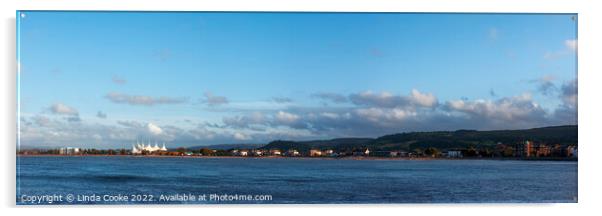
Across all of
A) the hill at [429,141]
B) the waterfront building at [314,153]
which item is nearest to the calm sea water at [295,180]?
the waterfront building at [314,153]

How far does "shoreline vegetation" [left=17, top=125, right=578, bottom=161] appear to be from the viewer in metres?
8.45

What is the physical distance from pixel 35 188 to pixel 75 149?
2.53 feet

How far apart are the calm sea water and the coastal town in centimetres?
8

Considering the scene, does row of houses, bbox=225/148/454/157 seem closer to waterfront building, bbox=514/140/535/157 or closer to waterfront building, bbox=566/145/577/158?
waterfront building, bbox=514/140/535/157

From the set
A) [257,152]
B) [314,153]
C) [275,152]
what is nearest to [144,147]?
[257,152]

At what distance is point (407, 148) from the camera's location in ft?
29.5

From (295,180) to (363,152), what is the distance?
2.86 feet

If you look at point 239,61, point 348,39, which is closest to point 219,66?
point 239,61

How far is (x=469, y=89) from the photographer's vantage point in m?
8.53

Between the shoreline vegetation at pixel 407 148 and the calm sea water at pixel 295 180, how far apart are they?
0.28 feet

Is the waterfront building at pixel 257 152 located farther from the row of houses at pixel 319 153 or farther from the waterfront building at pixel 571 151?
the waterfront building at pixel 571 151

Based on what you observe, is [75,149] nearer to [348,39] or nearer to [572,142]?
[348,39]

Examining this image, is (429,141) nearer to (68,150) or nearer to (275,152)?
(275,152)
